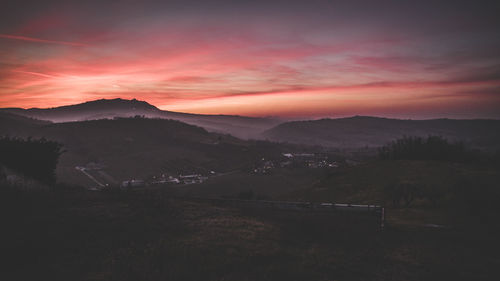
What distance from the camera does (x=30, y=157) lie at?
2222 cm

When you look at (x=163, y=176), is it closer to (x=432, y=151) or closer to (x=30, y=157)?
(x=30, y=157)

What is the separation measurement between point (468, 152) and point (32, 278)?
46704 millimetres

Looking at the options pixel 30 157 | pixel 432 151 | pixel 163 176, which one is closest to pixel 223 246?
pixel 30 157

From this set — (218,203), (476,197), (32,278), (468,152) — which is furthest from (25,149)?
(468,152)

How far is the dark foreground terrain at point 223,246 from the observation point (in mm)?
8062

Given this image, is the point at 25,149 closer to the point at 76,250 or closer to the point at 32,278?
the point at 76,250

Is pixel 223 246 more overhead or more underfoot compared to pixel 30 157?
more underfoot

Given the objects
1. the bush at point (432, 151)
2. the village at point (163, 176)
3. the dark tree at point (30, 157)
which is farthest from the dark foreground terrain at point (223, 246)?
the village at point (163, 176)

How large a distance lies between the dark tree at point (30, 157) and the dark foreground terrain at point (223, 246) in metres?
6.51

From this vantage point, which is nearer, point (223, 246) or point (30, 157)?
point (223, 246)

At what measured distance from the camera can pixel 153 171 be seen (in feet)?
504

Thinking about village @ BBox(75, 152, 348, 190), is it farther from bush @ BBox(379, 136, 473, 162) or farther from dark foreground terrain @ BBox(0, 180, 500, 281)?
dark foreground terrain @ BBox(0, 180, 500, 281)

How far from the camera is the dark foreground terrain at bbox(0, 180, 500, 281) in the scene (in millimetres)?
8062

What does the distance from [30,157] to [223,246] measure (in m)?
20.0
